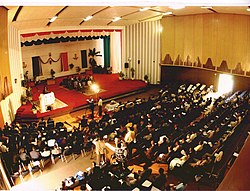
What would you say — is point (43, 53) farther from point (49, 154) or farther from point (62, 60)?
point (49, 154)

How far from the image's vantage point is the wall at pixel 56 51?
814 inches

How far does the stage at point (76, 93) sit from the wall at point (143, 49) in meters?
1.12

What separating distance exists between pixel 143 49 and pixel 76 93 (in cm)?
635

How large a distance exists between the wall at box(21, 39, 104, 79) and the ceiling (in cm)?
425

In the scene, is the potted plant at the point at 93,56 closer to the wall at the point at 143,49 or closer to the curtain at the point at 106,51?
the curtain at the point at 106,51

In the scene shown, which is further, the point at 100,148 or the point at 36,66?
the point at 36,66

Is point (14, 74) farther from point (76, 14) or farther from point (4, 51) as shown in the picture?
point (76, 14)

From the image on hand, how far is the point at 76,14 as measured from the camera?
1393cm

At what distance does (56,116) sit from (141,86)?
688 centimetres

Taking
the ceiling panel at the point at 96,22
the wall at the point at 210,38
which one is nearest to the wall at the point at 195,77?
the wall at the point at 210,38

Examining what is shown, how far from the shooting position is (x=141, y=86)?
19.2m

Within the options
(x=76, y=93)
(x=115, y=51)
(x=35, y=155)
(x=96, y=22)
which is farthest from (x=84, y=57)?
(x=35, y=155)

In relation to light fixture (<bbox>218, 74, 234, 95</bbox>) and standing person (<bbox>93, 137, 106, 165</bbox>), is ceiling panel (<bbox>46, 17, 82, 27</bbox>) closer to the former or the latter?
standing person (<bbox>93, 137, 106, 165</bbox>)
